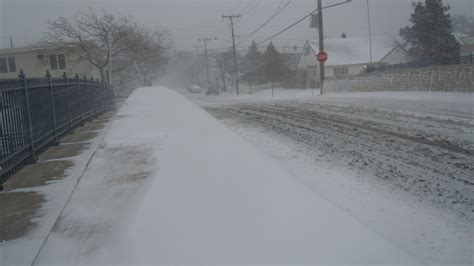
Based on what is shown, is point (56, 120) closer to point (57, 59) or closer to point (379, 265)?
point (379, 265)

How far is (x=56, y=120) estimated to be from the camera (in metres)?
10.4

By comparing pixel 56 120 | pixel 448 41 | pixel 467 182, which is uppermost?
pixel 448 41

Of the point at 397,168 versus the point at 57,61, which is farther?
the point at 57,61

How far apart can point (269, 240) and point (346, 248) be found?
0.70 m

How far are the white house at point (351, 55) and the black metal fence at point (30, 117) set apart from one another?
47.2 m

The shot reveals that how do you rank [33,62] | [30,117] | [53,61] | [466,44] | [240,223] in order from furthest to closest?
[466,44] → [33,62] → [53,61] → [30,117] → [240,223]

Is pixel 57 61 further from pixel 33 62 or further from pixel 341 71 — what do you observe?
pixel 341 71

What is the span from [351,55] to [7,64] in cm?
4390

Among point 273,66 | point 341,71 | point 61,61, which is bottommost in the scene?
point 341,71

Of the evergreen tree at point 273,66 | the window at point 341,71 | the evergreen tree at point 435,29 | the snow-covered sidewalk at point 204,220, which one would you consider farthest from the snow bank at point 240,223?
the evergreen tree at point 273,66

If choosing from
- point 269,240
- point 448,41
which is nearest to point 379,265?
point 269,240

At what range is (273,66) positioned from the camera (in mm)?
63625

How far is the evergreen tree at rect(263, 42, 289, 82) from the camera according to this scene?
6359 cm

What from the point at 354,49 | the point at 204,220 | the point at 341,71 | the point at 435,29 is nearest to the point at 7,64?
the point at 341,71
